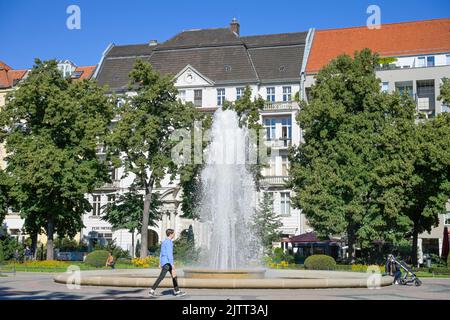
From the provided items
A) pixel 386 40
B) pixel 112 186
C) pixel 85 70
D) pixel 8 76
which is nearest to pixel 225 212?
pixel 112 186

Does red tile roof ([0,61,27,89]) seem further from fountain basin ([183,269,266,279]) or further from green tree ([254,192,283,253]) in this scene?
fountain basin ([183,269,266,279])

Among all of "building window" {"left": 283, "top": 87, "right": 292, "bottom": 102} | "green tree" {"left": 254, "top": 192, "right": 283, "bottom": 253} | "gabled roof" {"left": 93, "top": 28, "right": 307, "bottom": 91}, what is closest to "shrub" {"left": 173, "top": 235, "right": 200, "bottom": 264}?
"green tree" {"left": 254, "top": 192, "right": 283, "bottom": 253}

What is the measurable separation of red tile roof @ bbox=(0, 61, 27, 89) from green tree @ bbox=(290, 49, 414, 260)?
39.9m

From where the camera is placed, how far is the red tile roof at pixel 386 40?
202 ft

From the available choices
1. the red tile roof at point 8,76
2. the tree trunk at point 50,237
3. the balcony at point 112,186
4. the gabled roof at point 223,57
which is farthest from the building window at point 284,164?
the red tile roof at point 8,76

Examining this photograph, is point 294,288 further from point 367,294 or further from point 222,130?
point 222,130

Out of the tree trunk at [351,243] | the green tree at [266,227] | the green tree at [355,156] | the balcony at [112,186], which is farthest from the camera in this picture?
the balcony at [112,186]

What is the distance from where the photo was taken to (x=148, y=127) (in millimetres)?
45375

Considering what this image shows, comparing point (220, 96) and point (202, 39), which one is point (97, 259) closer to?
point (220, 96)

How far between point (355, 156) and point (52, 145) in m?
19.8

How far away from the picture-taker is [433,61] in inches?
2383

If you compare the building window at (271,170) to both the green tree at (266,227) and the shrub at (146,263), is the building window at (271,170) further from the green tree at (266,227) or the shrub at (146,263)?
the shrub at (146,263)

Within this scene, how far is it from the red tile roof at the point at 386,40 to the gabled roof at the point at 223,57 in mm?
1991
